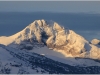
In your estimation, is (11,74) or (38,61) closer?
(11,74)

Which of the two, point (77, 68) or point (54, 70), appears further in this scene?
point (77, 68)

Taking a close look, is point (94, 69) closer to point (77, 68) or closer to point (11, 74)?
point (77, 68)

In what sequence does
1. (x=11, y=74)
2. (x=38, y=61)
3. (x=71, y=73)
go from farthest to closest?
(x=38, y=61)
(x=71, y=73)
(x=11, y=74)

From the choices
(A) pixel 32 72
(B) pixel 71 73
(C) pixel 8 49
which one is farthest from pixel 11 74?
(C) pixel 8 49

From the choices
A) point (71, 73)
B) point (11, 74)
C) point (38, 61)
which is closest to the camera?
point (11, 74)

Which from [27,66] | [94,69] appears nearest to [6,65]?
[27,66]

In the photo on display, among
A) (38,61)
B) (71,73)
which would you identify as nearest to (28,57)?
(38,61)

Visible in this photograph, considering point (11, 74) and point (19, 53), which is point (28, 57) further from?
point (11, 74)
